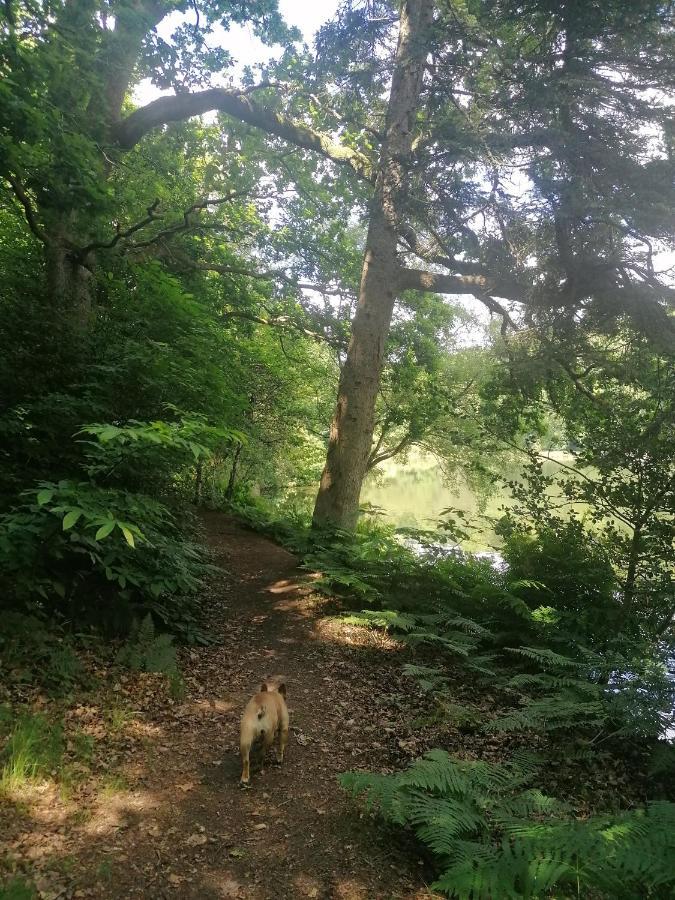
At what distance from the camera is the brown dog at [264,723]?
11.3ft

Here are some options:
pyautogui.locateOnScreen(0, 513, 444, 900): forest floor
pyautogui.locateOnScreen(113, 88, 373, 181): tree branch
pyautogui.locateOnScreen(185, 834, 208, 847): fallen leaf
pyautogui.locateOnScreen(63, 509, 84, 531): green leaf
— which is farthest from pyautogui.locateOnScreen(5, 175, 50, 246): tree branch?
pyautogui.locateOnScreen(185, 834, 208, 847): fallen leaf

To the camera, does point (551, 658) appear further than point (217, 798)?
Yes

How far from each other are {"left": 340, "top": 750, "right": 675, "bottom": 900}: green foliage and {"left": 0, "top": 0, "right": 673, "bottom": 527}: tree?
17.6ft

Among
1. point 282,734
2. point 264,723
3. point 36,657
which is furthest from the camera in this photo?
point 36,657

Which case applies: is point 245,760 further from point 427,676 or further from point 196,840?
point 427,676

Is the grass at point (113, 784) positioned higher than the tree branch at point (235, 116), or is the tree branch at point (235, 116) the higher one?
the tree branch at point (235, 116)

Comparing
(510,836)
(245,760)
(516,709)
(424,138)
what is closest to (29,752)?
(245,760)

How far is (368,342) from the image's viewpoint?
29.8 feet

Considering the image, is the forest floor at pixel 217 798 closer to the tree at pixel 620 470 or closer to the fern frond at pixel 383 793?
the fern frond at pixel 383 793

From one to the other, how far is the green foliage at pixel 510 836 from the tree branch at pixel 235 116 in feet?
31.2

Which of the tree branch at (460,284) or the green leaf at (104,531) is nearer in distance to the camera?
the green leaf at (104,531)

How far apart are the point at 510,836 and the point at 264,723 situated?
1.62 m

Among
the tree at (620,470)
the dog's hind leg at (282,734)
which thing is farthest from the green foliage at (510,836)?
the tree at (620,470)

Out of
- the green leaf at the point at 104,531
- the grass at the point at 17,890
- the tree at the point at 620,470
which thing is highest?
the tree at the point at 620,470
